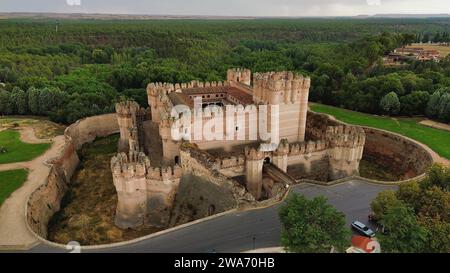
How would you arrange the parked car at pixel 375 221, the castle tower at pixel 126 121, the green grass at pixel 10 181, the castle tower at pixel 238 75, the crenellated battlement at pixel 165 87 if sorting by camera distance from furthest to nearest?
the castle tower at pixel 238 75 < the castle tower at pixel 126 121 < the crenellated battlement at pixel 165 87 < the green grass at pixel 10 181 < the parked car at pixel 375 221

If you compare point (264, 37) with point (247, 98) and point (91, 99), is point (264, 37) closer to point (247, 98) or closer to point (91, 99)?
point (91, 99)

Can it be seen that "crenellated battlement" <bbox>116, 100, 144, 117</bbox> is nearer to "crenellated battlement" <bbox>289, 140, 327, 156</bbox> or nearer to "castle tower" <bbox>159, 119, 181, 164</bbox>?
"castle tower" <bbox>159, 119, 181, 164</bbox>

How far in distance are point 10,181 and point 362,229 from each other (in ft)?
100

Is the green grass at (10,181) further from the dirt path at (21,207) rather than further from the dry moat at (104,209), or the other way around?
the dry moat at (104,209)

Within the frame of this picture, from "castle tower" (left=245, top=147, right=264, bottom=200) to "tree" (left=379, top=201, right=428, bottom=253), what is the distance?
43.9 feet

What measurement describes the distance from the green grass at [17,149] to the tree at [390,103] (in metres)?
45.9

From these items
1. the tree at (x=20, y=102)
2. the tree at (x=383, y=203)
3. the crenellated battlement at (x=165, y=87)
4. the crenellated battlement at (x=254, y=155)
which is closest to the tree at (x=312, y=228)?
the tree at (x=383, y=203)

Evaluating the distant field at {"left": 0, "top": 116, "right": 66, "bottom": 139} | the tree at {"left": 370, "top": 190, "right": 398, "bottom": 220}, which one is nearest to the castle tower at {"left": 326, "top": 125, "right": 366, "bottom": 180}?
the tree at {"left": 370, "top": 190, "right": 398, "bottom": 220}

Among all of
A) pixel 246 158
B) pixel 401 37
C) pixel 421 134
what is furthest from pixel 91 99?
pixel 401 37

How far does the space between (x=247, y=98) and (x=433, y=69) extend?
46529mm

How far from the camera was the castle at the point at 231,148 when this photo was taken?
30.7 m

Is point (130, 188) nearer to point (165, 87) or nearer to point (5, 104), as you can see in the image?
point (165, 87)

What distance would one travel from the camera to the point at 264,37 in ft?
577

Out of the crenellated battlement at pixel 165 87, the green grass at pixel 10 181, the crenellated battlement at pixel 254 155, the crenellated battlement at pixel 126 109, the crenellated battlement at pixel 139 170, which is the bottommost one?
the green grass at pixel 10 181
